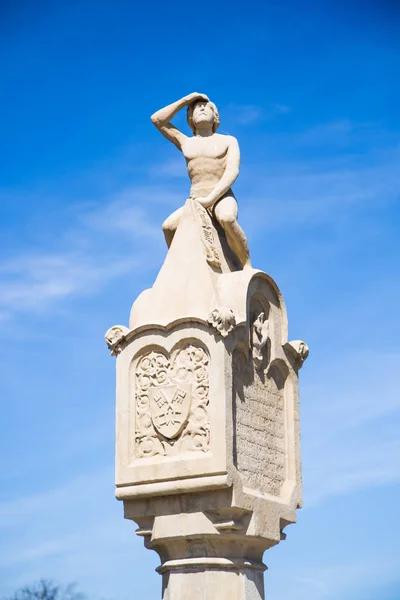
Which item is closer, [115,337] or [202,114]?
[115,337]

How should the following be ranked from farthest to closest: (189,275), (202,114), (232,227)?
(202,114) < (232,227) < (189,275)

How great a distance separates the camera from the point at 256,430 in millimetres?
16453

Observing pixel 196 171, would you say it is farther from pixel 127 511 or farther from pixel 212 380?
pixel 127 511

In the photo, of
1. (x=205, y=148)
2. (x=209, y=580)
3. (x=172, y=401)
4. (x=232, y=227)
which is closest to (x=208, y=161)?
(x=205, y=148)

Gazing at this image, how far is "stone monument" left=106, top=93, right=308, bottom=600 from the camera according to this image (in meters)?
15.5

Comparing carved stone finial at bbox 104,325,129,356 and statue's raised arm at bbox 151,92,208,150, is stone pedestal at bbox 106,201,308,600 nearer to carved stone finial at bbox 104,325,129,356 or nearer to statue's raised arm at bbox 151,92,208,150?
carved stone finial at bbox 104,325,129,356

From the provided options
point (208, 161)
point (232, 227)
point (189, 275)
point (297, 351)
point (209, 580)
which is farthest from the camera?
point (297, 351)

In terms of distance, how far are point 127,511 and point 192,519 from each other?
95 cm

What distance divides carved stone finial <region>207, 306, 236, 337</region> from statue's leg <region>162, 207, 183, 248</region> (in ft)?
6.32

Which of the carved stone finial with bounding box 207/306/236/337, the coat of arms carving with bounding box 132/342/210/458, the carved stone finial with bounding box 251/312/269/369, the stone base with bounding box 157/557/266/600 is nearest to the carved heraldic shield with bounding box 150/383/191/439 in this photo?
the coat of arms carving with bounding box 132/342/210/458

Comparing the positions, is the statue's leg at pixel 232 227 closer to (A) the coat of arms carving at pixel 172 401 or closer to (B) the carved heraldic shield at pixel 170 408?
(A) the coat of arms carving at pixel 172 401

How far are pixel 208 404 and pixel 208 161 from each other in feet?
11.4

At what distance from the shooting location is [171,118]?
57.8 feet

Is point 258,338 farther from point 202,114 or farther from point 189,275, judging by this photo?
point 202,114
